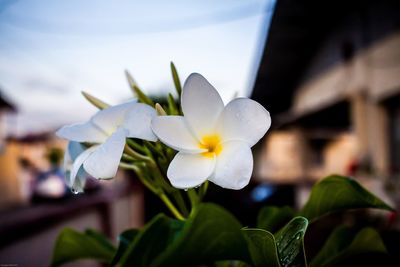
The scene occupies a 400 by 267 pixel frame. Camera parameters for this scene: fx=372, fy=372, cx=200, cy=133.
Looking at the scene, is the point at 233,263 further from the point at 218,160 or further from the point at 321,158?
the point at 321,158

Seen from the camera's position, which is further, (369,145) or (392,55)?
(369,145)

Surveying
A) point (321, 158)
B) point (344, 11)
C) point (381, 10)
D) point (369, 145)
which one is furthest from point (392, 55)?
point (321, 158)

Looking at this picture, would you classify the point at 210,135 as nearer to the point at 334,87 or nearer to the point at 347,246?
the point at 347,246

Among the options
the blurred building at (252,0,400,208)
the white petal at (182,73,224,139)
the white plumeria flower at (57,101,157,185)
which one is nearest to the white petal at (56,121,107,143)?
the white plumeria flower at (57,101,157,185)

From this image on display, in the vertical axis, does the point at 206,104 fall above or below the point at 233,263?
above

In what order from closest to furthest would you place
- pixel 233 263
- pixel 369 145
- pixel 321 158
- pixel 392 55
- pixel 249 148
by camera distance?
1. pixel 249 148
2. pixel 233 263
3. pixel 392 55
4. pixel 369 145
5. pixel 321 158

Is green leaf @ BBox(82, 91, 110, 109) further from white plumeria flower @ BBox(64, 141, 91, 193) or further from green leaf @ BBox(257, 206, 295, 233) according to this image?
green leaf @ BBox(257, 206, 295, 233)

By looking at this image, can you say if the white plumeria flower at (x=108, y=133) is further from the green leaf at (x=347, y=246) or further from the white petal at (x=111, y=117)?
the green leaf at (x=347, y=246)
